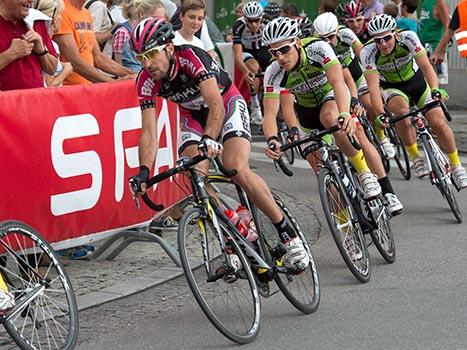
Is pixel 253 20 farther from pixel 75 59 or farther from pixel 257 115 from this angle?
pixel 75 59

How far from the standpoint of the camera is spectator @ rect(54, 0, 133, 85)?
10180mm

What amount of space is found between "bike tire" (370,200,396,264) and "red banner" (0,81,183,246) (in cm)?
182

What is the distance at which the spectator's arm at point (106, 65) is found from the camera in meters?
10.9

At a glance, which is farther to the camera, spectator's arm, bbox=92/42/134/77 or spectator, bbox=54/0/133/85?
spectator's arm, bbox=92/42/134/77

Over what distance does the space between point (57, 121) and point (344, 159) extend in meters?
2.21

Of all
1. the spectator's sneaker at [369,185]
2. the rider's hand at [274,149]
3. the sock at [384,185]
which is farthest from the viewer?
the sock at [384,185]

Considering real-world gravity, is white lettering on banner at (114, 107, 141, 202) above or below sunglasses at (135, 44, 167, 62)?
below

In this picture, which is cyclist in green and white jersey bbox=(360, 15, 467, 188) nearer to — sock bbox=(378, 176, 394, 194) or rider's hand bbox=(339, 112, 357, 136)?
sock bbox=(378, 176, 394, 194)

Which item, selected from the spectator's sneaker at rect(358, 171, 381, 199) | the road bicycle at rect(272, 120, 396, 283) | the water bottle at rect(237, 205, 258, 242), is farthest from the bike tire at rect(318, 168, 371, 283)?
the water bottle at rect(237, 205, 258, 242)

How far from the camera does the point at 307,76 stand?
9.40 meters

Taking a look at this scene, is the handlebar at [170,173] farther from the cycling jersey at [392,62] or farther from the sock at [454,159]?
the sock at [454,159]

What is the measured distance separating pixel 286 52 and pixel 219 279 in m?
2.19

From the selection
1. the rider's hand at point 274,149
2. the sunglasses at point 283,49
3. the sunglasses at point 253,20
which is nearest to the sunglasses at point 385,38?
the sunglasses at point 283,49

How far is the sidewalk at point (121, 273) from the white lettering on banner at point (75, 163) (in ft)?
1.80
